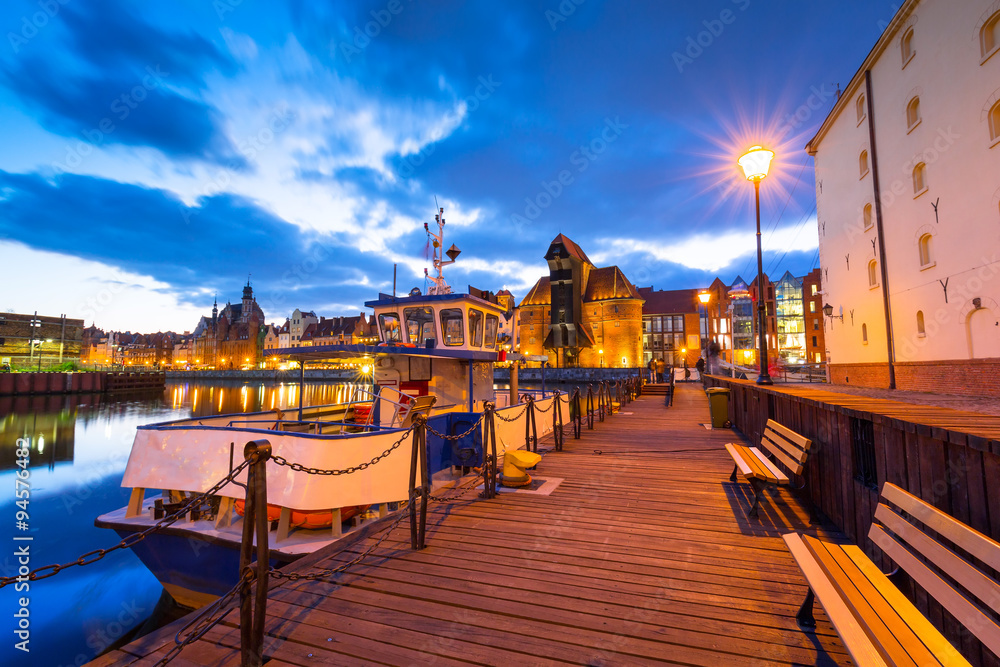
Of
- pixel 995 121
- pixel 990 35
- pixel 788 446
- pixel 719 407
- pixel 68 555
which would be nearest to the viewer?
pixel 788 446

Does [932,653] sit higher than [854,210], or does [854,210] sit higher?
[854,210]

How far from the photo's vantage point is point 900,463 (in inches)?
119

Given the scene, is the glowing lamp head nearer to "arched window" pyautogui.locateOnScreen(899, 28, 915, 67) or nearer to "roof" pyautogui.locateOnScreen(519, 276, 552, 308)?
"arched window" pyautogui.locateOnScreen(899, 28, 915, 67)

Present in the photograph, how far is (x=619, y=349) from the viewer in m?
53.8

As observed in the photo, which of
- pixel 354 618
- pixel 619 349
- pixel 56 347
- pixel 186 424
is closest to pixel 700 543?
pixel 354 618

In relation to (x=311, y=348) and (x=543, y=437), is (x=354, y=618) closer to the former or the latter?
(x=311, y=348)

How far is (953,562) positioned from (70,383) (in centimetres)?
6345

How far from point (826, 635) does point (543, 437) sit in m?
8.01

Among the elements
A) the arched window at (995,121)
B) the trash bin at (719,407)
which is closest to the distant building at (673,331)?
the trash bin at (719,407)

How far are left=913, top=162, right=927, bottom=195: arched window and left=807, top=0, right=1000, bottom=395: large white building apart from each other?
34 mm

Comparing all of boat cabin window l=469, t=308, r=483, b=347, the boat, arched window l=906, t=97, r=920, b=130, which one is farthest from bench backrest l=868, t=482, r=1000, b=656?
arched window l=906, t=97, r=920, b=130

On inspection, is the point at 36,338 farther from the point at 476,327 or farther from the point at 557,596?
the point at 557,596

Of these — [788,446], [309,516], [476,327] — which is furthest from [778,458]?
[309,516]

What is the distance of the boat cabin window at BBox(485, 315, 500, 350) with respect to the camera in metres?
9.34
